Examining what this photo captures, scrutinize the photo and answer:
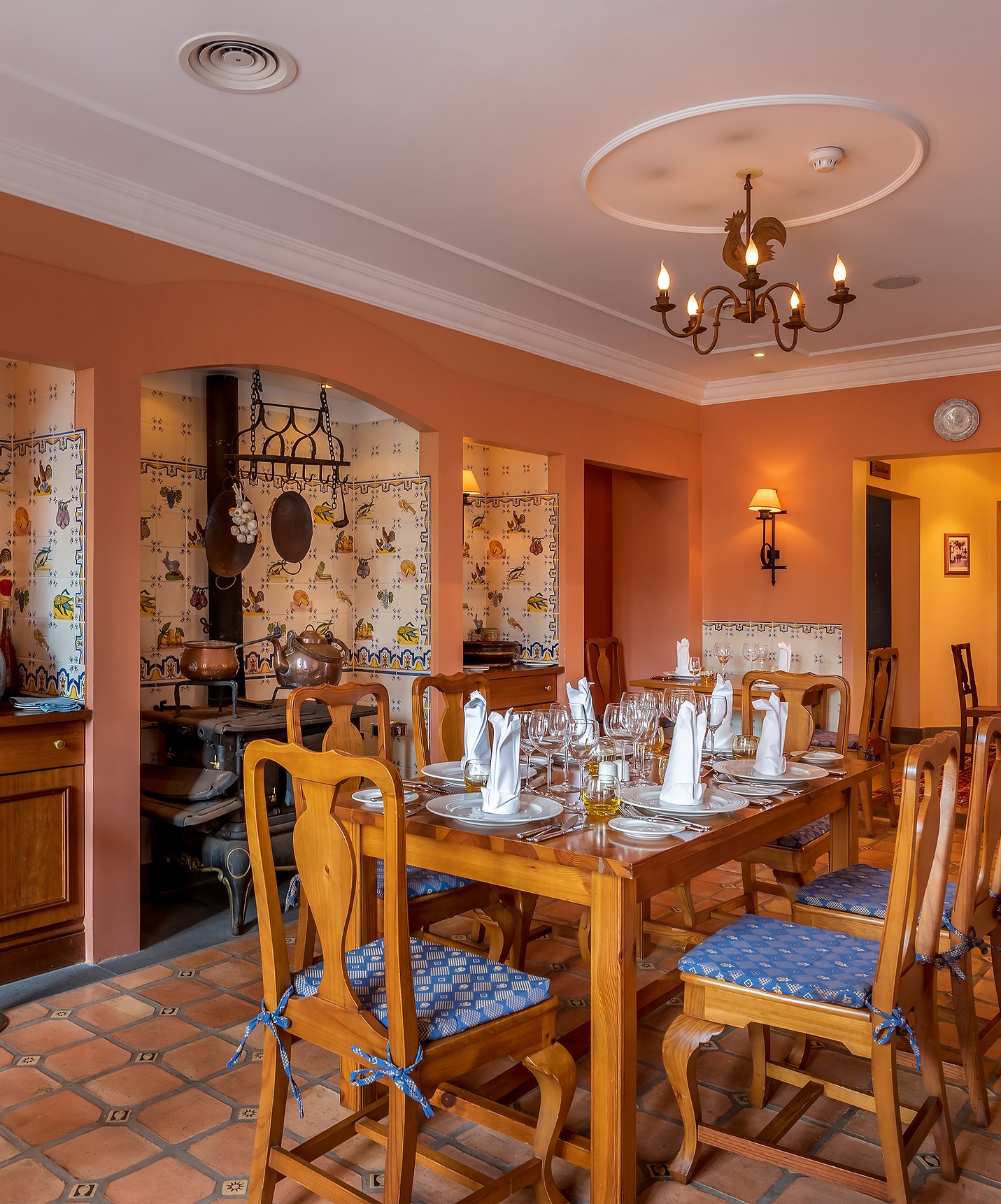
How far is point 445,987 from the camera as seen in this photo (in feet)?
6.15

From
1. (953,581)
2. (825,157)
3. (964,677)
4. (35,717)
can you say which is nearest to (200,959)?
(35,717)

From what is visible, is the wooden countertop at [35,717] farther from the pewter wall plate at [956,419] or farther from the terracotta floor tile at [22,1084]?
the pewter wall plate at [956,419]

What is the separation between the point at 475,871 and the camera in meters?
2.14

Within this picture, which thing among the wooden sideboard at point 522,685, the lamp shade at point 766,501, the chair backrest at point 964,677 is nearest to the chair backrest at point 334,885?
the wooden sideboard at point 522,685

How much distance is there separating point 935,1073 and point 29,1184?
6.42ft

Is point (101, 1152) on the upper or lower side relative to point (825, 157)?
lower

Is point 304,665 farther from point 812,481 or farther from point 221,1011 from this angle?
point 812,481

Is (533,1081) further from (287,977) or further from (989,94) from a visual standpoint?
(989,94)

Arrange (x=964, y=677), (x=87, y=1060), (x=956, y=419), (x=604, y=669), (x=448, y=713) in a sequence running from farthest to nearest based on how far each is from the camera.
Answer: (x=964, y=677)
(x=604, y=669)
(x=956, y=419)
(x=448, y=713)
(x=87, y=1060)

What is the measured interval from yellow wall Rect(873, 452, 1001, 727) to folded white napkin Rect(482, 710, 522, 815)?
6.63 meters

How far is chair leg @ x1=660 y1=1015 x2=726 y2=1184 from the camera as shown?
206cm

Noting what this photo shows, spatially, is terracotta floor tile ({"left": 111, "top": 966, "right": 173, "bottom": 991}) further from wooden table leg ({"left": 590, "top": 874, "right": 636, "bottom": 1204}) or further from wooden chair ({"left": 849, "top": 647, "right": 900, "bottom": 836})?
wooden chair ({"left": 849, "top": 647, "right": 900, "bottom": 836})

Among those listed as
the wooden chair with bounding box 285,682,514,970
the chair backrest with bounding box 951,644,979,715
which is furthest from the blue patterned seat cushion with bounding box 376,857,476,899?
the chair backrest with bounding box 951,644,979,715

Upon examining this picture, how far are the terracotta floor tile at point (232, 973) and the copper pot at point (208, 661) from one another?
1175 mm
